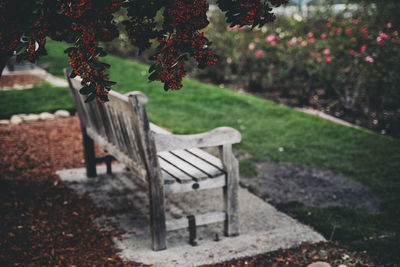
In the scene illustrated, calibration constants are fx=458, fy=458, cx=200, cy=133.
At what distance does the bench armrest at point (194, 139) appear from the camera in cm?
320

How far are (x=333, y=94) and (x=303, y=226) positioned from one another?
15.0 ft

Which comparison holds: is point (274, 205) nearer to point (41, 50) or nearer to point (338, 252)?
point (338, 252)

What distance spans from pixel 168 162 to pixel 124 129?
0.46 meters

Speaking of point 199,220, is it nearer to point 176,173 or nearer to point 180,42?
point 176,173

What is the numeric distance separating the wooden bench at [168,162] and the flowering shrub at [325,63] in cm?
395

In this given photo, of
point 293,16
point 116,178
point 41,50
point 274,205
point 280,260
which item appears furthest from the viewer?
point 293,16

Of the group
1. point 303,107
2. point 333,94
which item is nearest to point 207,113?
point 303,107

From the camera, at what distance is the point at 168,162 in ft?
12.1

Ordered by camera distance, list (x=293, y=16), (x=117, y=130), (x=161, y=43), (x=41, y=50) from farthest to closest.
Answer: (x=293, y=16) → (x=117, y=130) → (x=161, y=43) → (x=41, y=50)

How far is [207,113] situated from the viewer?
7.44 m

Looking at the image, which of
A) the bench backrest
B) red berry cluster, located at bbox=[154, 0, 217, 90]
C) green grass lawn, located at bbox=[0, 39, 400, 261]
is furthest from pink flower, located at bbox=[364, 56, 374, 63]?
red berry cluster, located at bbox=[154, 0, 217, 90]

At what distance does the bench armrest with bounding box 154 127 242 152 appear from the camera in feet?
10.5

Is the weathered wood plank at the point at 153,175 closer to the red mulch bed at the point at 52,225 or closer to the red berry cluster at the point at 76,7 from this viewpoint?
the red mulch bed at the point at 52,225

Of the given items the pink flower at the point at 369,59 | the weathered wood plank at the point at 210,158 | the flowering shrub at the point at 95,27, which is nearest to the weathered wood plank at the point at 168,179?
the weathered wood plank at the point at 210,158
